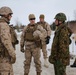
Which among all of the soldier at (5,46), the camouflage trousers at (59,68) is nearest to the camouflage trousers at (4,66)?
the soldier at (5,46)

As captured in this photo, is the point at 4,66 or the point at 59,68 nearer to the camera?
the point at 4,66

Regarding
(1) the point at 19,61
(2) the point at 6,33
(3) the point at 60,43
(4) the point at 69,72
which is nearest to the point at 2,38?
(2) the point at 6,33

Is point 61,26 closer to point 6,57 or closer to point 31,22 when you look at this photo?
point 6,57

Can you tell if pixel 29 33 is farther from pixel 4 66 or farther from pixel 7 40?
pixel 7 40

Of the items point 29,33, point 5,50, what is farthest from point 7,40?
point 29,33

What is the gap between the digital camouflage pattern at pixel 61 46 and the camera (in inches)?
360

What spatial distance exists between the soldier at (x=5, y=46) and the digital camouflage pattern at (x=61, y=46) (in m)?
1.33

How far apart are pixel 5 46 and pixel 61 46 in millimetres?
1613

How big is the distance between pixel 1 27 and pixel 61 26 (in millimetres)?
1669

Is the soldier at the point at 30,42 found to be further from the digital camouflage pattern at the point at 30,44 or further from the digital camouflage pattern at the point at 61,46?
the digital camouflage pattern at the point at 61,46

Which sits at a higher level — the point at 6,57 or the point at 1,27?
the point at 1,27

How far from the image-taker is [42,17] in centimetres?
1438

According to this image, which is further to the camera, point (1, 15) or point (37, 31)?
point (37, 31)

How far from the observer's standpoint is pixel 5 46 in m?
8.03
